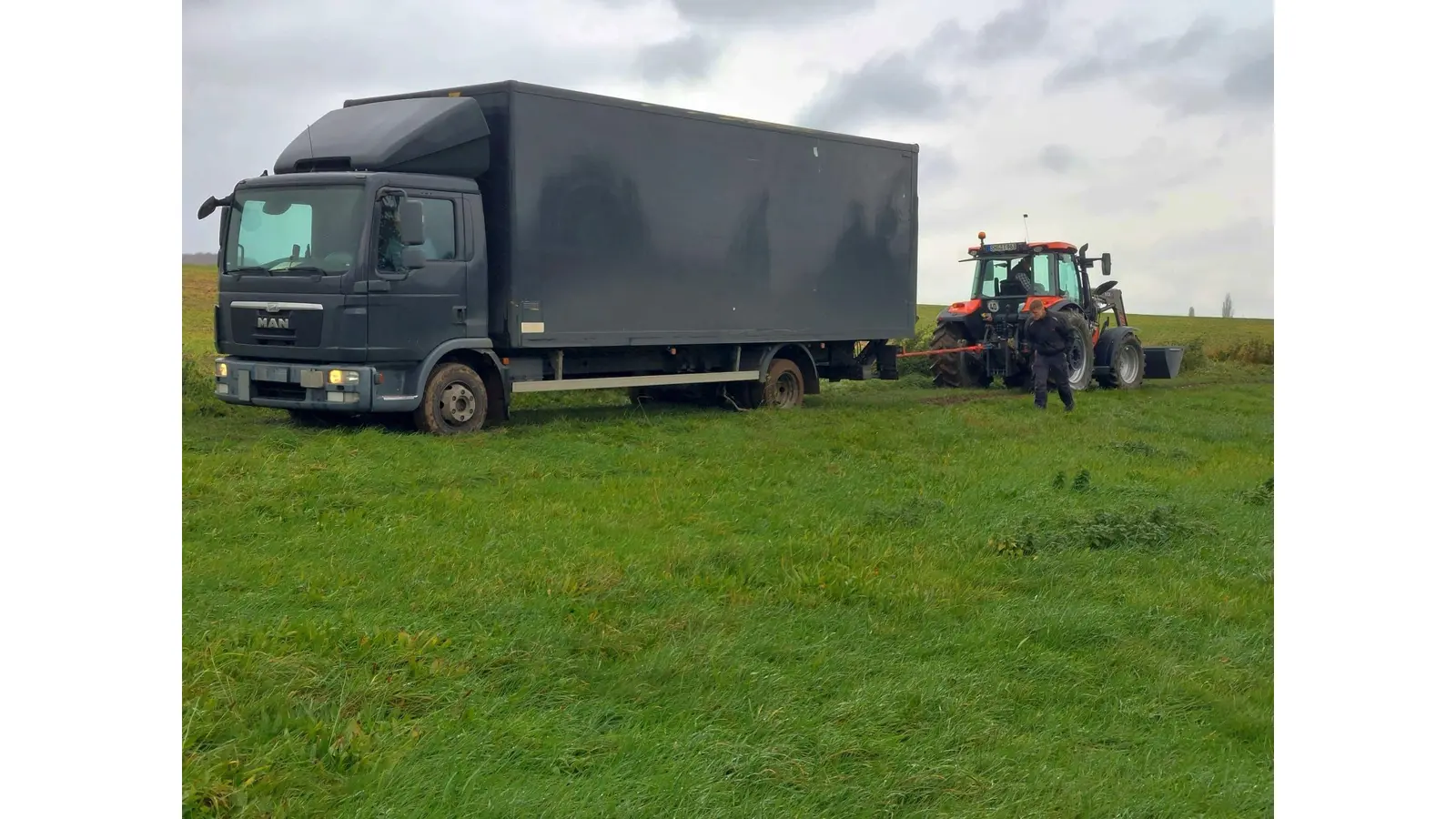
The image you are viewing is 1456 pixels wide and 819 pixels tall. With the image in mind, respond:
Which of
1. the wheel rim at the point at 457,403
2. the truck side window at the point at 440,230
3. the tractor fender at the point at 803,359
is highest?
the truck side window at the point at 440,230

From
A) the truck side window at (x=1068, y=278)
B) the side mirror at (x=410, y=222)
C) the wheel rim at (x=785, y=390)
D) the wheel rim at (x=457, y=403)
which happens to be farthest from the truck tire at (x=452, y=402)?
the truck side window at (x=1068, y=278)

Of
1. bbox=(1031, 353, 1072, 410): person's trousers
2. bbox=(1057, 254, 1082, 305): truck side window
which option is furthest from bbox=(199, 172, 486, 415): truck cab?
bbox=(1057, 254, 1082, 305): truck side window

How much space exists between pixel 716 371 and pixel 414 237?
522cm

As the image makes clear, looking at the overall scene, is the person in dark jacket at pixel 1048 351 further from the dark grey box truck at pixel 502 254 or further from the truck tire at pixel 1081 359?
the truck tire at pixel 1081 359

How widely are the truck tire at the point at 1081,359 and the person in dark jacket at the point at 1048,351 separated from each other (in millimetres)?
4181

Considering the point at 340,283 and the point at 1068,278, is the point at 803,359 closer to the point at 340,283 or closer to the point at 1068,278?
the point at 1068,278

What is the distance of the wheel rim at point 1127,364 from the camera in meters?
23.2

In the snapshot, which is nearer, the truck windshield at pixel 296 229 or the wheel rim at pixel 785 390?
the truck windshield at pixel 296 229

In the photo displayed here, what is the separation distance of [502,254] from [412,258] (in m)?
1.06

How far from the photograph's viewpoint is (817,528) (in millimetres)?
8742

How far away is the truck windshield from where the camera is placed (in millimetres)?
12617

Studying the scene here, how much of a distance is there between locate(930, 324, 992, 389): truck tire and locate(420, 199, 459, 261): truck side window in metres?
10.7
